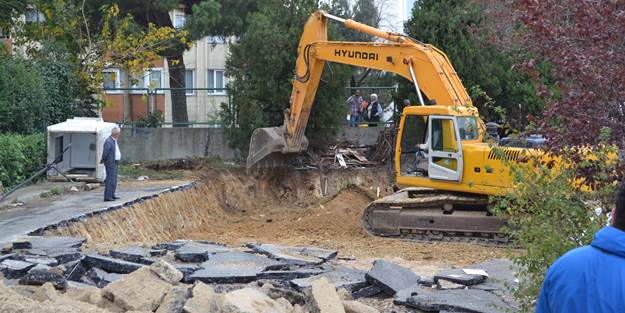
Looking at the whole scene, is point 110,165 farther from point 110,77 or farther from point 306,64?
point 110,77

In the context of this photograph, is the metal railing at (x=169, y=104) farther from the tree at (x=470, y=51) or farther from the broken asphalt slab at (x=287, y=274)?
the broken asphalt slab at (x=287, y=274)

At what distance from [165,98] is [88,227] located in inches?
538

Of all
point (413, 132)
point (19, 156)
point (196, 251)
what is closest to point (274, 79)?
point (413, 132)

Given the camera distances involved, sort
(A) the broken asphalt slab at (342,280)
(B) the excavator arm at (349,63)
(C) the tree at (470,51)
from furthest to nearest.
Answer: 1. (C) the tree at (470,51)
2. (B) the excavator arm at (349,63)
3. (A) the broken asphalt slab at (342,280)

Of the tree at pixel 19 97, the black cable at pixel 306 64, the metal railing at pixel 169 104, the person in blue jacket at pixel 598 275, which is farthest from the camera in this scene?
the metal railing at pixel 169 104

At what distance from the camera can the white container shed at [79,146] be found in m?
20.9

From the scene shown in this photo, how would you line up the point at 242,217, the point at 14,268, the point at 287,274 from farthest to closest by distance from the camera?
the point at 242,217
the point at 287,274
the point at 14,268

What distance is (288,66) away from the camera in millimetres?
24250

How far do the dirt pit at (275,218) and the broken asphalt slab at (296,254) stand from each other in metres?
0.60

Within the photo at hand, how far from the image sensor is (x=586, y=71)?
258 inches

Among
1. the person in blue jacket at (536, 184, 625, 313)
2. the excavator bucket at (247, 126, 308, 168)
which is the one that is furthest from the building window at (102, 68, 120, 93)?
the person in blue jacket at (536, 184, 625, 313)

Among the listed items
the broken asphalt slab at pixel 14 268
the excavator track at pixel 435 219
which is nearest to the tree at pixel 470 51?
the excavator track at pixel 435 219

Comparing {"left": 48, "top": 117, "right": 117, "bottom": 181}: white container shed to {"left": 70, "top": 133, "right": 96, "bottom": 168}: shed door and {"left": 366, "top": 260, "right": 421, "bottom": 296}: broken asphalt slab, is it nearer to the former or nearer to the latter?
{"left": 70, "top": 133, "right": 96, "bottom": 168}: shed door

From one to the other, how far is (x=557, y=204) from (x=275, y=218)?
14.7m
